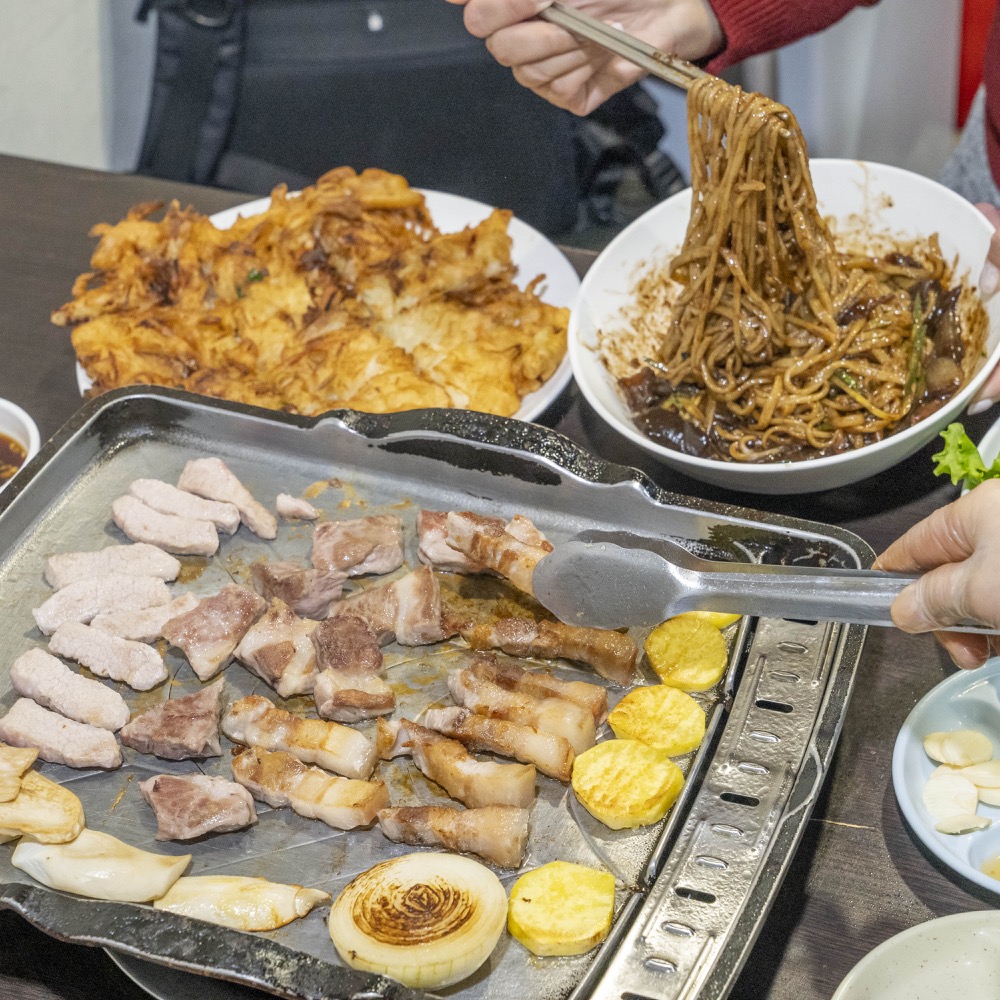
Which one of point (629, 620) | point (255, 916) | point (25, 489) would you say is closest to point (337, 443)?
point (25, 489)

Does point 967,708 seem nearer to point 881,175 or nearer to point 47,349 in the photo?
point 881,175

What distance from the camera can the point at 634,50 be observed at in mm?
2580

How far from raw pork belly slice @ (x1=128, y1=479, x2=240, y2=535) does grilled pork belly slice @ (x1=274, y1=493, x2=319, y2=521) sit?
0.11 m

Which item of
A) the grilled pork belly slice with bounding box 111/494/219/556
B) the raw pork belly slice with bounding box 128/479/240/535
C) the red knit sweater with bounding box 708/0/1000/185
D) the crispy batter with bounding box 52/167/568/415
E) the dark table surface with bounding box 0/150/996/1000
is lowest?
the dark table surface with bounding box 0/150/996/1000

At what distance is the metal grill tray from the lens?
1805 mm

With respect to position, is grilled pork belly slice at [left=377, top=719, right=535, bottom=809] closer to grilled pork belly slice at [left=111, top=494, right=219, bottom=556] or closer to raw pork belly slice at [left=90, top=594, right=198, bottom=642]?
raw pork belly slice at [left=90, top=594, right=198, bottom=642]

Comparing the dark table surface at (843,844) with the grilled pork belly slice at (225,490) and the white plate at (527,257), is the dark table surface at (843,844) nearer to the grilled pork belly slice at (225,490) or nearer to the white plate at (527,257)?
the white plate at (527,257)

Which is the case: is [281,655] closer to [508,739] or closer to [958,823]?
[508,739]

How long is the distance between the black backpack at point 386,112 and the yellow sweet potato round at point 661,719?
2974 mm

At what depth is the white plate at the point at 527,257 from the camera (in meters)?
3.21

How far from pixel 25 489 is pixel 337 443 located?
783mm

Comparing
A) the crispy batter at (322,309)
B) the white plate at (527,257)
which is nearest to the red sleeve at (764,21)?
the white plate at (527,257)

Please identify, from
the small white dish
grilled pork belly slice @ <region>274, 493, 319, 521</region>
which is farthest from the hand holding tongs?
grilled pork belly slice @ <region>274, 493, 319, 521</region>

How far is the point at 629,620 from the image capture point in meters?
2.18
